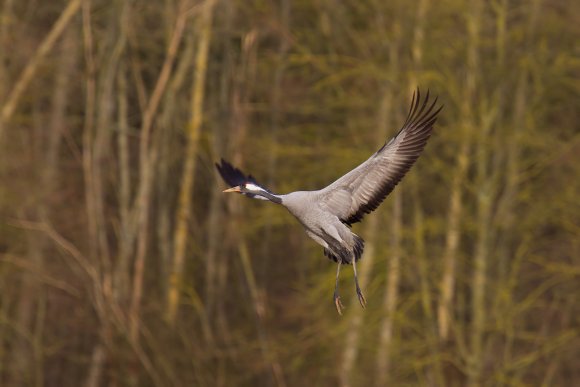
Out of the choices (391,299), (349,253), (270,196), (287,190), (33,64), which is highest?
(33,64)

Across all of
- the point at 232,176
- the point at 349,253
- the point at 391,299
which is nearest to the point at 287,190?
the point at 391,299

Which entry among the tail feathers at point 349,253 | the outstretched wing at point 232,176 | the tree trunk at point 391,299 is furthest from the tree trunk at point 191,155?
the tail feathers at point 349,253

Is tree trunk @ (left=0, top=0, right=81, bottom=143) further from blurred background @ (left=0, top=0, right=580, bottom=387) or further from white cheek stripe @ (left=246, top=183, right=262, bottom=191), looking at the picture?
white cheek stripe @ (left=246, top=183, right=262, bottom=191)

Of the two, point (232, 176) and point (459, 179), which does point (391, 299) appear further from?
point (232, 176)

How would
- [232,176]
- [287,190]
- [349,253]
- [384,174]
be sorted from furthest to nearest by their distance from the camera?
[287,190]
[232,176]
[384,174]
[349,253]

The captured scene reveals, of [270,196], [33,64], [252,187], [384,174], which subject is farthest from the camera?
[33,64]

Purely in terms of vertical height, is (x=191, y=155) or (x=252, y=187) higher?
(x=191, y=155)

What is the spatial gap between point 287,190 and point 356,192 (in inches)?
317

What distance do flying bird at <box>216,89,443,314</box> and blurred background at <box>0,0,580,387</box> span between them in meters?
A: 4.66

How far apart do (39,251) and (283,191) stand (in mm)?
3824

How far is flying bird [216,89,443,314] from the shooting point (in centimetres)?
986

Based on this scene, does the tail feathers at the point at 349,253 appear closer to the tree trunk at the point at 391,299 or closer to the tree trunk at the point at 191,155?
the tree trunk at the point at 391,299

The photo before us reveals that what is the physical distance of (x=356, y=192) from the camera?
10211 millimetres

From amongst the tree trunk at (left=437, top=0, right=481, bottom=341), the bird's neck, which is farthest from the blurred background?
the bird's neck
